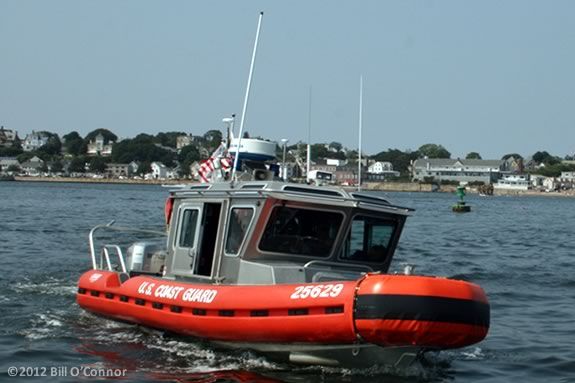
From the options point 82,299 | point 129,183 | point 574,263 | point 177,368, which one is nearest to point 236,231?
point 177,368

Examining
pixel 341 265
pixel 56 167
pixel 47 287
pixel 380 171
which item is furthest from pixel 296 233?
pixel 56 167

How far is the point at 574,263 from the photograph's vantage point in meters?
28.7

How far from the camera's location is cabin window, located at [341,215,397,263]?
12.9 meters

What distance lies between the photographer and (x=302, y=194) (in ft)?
41.1

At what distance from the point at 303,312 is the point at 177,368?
2.34m

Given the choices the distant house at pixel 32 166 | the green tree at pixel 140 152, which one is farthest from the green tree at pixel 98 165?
the distant house at pixel 32 166

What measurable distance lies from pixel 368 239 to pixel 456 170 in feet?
583

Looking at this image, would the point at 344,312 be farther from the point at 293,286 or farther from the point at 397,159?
the point at 397,159

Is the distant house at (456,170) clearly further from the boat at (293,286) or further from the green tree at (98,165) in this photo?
the boat at (293,286)

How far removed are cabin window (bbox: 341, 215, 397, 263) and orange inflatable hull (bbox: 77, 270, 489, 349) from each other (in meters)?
1.62

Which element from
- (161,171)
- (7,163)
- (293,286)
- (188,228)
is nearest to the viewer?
(293,286)

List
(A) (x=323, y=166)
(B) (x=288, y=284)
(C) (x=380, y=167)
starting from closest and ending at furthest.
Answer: (B) (x=288, y=284)
(A) (x=323, y=166)
(C) (x=380, y=167)

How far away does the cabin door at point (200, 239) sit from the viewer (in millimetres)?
13641

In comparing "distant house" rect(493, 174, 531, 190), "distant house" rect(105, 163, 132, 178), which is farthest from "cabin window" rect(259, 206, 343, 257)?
"distant house" rect(493, 174, 531, 190)
